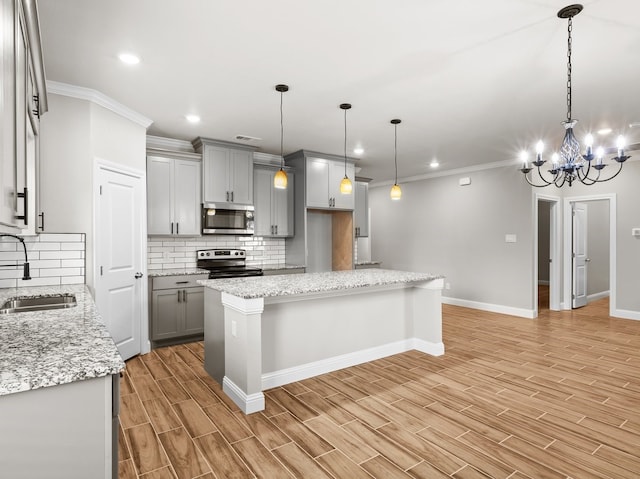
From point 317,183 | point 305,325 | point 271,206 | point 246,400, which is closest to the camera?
point 246,400

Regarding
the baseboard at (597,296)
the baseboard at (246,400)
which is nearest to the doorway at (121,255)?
the baseboard at (246,400)

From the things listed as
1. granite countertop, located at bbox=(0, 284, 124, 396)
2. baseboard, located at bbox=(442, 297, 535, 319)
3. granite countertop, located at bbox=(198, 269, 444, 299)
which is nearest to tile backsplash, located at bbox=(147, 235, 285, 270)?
granite countertop, located at bbox=(198, 269, 444, 299)

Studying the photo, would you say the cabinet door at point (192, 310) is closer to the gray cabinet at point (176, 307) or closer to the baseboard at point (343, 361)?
the gray cabinet at point (176, 307)

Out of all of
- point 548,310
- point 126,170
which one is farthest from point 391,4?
point 548,310

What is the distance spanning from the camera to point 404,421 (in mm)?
2707

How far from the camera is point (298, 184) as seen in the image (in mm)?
5914

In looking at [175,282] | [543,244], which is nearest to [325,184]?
[175,282]

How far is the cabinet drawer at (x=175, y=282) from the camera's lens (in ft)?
14.6

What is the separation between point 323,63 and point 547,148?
422cm

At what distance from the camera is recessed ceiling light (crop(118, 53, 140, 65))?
2758 mm

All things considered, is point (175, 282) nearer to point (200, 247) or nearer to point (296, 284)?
point (200, 247)

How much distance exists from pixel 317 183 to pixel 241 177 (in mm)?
1214

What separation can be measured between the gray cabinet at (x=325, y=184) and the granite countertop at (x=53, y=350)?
4.00 m

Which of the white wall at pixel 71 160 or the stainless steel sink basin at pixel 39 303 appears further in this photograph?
the white wall at pixel 71 160
